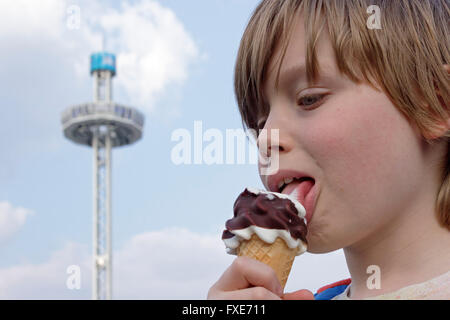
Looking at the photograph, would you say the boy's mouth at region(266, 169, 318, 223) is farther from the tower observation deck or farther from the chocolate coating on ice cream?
the tower observation deck

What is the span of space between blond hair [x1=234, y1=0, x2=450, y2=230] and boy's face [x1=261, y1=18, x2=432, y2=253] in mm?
35

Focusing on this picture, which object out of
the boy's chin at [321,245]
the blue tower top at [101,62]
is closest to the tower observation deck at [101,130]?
the blue tower top at [101,62]

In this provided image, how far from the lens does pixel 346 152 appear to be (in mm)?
1639

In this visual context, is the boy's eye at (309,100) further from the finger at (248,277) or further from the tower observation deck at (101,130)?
the tower observation deck at (101,130)

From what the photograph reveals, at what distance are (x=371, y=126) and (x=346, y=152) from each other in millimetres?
108

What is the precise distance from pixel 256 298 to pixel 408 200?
62 cm

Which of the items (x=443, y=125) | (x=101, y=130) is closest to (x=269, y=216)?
(x=443, y=125)

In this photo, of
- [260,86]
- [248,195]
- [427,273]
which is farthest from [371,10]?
[427,273]

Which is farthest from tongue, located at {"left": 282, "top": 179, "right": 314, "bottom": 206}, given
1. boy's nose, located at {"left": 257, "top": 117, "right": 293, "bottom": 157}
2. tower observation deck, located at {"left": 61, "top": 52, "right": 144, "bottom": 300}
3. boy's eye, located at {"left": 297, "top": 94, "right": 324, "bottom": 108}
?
tower observation deck, located at {"left": 61, "top": 52, "right": 144, "bottom": 300}

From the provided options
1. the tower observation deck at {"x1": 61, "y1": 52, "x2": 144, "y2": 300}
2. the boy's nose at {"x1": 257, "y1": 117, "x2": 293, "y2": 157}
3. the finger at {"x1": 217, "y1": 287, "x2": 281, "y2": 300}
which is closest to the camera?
the finger at {"x1": 217, "y1": 287, "x2": 281, "y2": 300}

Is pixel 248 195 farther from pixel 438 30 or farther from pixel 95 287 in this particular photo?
pixel 95 287

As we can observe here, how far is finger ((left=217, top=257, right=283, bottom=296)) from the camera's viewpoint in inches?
56.8
